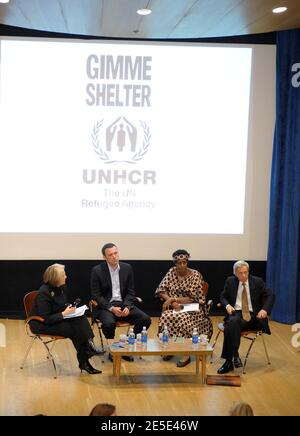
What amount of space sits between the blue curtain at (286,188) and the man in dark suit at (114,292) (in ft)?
7.18

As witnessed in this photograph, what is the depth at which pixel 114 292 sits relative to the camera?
7.39 m

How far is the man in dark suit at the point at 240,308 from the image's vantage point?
6781 millimetres

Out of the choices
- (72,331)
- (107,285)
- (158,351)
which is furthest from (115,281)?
(158,351)

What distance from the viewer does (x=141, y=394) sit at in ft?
20.1

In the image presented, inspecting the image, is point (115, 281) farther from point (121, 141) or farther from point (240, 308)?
point (121, 141)

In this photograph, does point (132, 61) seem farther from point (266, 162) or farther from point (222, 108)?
point (266, 162)

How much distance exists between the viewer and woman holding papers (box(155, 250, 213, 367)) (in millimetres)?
7141

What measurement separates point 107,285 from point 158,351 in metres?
1.26

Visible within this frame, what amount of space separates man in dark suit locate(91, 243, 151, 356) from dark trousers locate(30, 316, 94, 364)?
39cm

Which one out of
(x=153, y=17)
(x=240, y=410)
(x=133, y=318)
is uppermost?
(x=153, y=17)

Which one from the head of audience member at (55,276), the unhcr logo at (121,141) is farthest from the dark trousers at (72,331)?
the unhcr logo at (121,141)
